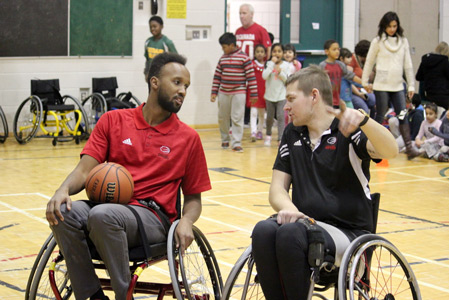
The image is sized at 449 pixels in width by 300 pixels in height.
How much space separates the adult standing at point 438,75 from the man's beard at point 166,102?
842cm

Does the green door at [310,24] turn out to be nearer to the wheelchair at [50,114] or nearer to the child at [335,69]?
the child at [335,69]

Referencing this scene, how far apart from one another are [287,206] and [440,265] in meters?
1.98

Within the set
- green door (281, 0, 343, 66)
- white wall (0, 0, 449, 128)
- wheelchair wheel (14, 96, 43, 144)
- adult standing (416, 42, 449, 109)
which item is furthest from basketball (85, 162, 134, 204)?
green door (281, 0, 343, 66)

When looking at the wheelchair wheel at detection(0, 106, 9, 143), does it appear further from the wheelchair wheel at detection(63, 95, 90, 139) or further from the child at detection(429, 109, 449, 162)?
the child at detection(429, 109, 449, 162)

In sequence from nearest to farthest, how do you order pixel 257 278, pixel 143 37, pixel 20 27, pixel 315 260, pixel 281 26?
pixel 315 260, pixel 257 278, pixel 20 27, pixel 143 37, pixel 281 26

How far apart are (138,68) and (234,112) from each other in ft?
8.29

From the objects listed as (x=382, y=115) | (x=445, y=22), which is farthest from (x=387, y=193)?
(x=445, y=22)

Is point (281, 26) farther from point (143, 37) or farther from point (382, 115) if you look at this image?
point (382, 115)

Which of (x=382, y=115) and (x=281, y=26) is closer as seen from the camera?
(x=382, y=115)

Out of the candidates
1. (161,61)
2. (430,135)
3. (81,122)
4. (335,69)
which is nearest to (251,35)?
(335,69)

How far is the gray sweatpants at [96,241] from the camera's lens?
328cm

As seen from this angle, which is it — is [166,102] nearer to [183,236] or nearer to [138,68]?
[183,236]

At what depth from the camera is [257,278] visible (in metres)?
3.35

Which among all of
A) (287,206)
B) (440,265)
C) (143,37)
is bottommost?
(440,265)
